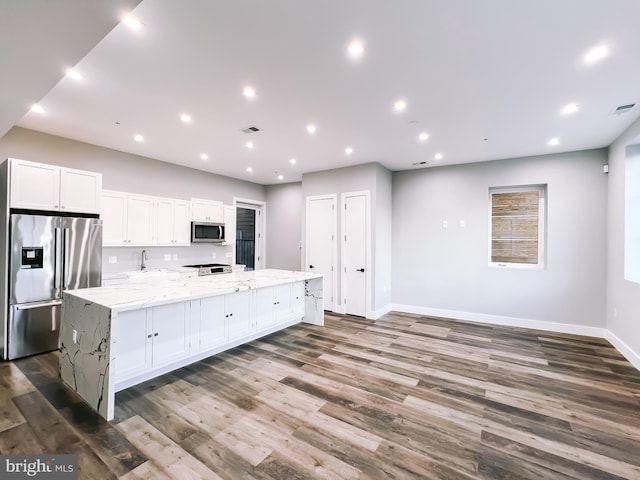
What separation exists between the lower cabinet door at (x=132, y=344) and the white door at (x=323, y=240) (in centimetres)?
357

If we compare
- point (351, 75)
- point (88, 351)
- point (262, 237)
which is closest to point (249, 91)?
point (351, 75)

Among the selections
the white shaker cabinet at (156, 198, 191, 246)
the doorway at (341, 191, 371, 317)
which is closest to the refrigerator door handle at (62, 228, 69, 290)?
the white shaker cabinet at (156, 198, 191, 246)

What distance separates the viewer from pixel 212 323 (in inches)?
128

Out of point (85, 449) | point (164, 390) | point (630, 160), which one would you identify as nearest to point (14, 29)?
point (85, 449)

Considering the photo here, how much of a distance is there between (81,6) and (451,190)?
5.41 metres

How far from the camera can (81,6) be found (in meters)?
1.45

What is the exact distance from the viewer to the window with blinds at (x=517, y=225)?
4.87 metres

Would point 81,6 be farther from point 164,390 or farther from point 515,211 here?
point 515,211

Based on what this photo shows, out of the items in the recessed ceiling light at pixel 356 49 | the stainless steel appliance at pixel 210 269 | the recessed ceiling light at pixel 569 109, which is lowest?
the stainless steel appliance at pixel 210 269

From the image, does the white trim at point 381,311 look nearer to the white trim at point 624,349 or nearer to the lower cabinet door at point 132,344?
the white trim at point 624,349

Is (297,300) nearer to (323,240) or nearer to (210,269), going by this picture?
(323,240)

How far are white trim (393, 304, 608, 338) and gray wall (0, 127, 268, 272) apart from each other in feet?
13.8

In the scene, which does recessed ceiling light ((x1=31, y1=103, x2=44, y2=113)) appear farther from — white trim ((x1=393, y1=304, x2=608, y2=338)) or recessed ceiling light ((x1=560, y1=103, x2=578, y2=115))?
white trim ((x1=393, y1=304, x2=608, y2=338))

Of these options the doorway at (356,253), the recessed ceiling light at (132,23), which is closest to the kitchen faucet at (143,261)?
the doorway at (356,253)
